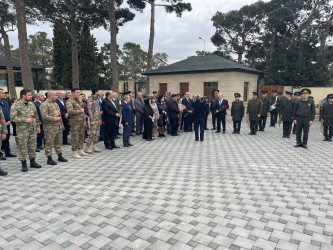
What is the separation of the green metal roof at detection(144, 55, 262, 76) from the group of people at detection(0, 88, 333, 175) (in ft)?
15.9

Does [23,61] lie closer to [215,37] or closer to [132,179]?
[132,179]

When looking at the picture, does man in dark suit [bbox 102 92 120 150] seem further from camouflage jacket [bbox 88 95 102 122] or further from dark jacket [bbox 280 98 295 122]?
dark jacket [bbox 280 98 295 122]

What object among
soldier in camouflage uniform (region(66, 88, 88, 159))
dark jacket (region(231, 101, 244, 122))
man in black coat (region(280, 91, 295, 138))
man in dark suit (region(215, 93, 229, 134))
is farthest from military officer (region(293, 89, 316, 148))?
soldier in camouflage uniform (region(66, 88, 88, 159))

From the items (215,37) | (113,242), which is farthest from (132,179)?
(215,37)

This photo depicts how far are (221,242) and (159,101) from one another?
8.34 meters

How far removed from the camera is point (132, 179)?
5.39 metres

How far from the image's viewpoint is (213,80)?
18219 millimetres

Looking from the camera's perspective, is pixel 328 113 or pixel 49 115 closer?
pixel 49 115

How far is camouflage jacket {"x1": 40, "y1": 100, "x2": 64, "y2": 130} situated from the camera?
602cm

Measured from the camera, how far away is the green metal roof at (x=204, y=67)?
17625mm

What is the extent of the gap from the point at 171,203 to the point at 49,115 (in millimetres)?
3910

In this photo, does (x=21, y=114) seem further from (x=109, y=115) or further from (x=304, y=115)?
(x=304, y=115)

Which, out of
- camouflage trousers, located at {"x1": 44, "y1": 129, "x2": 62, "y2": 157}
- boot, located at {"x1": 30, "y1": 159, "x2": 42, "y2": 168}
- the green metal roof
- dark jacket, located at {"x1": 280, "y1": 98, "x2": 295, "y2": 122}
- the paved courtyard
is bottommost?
the paved courtyard

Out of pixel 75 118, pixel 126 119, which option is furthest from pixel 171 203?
pixel 126 119
